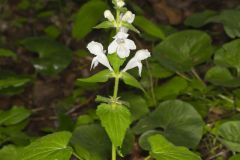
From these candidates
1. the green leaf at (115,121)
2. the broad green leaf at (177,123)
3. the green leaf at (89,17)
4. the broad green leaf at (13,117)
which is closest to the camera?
the green leaf at (115,121)

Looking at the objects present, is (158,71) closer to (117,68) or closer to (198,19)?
(198,19)

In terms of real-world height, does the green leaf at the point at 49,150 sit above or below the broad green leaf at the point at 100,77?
below

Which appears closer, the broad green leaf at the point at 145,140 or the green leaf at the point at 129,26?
the green leaf at the point at 129,26

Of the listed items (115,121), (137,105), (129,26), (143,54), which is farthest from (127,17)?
(137,105)

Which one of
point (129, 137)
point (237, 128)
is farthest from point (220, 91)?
point (129, 137)

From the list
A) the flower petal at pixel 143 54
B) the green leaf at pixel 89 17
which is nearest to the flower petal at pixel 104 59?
the flower petal at pixel 143 54

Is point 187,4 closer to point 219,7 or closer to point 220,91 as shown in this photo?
point 219,7

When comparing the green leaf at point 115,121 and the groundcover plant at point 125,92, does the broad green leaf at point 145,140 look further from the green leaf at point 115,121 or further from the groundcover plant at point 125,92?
the green leaf at point 115,121
